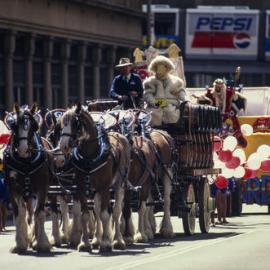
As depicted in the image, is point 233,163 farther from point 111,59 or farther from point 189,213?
point 111,59

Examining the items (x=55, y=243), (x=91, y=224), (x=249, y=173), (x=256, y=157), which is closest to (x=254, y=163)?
(x=256, y=157)

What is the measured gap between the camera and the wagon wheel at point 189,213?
79.1 feet

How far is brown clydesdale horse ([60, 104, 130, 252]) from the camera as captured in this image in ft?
67.7

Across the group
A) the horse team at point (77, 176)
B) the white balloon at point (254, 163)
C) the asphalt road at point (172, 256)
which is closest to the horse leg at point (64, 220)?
the horse team at point (77, 176)

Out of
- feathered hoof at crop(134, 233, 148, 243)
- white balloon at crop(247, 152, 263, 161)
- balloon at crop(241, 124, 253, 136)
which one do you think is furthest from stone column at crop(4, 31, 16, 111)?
feathered hoof at crop(134, 233, 148, 243)

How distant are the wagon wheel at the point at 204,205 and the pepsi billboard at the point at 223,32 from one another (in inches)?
2790

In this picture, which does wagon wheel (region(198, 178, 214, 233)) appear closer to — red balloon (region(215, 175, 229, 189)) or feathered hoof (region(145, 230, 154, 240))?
feathered hoof (region(145, 230, 154, 240))

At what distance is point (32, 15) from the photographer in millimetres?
51812

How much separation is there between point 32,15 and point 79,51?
285 inches

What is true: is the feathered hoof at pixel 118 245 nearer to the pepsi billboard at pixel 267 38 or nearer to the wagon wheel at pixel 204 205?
the wagon wheel at pixel 204 205

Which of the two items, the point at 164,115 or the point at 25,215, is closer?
the point at 25,215

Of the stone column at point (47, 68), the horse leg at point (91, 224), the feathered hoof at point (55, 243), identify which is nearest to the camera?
the feathered hoof at point (55, 243)

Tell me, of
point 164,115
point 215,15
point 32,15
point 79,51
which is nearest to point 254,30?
point 215,15

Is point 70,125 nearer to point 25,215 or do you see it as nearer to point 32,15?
point 25,215
